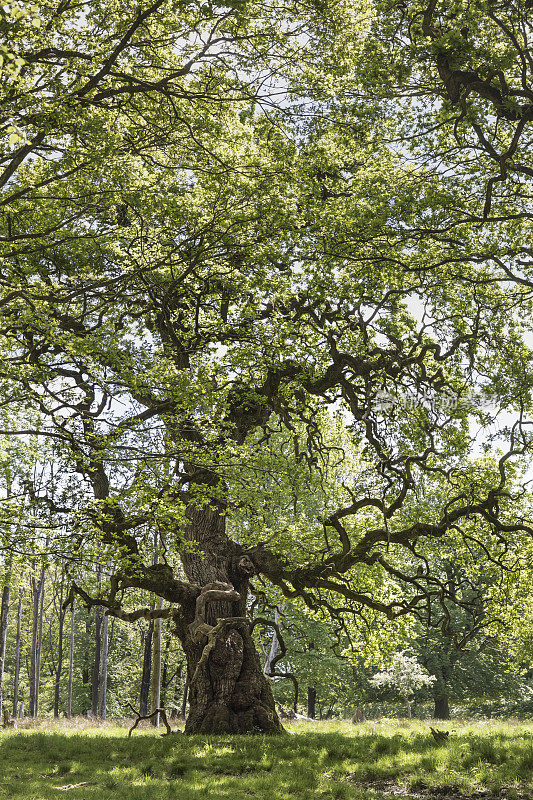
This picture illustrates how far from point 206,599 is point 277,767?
4.84 m

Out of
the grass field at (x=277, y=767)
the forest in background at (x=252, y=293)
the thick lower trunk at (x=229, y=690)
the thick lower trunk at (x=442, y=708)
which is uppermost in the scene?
the forest in background at (x=252, y=293)

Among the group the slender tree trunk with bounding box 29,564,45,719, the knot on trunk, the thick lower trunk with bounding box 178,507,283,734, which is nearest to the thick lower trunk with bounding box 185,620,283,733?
the thick lower trunk with bounding box 178,507,283,734

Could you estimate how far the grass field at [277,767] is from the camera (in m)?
9.62

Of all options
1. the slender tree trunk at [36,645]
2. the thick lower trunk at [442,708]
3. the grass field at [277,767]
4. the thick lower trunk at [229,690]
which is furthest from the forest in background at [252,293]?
the slender tree trunk at [36,645]

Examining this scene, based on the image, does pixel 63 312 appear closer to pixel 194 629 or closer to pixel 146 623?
pixel 194 629

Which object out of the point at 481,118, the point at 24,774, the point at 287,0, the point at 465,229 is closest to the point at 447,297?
the point at 465,229

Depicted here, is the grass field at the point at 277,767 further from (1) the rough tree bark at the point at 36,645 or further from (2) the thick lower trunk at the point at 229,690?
(1) the rough tree bark at the point at 36,645

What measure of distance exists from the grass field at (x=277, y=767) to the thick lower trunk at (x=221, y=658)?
4.80 feet

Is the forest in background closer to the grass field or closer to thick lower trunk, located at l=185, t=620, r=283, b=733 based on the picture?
thick lower trunk, located at l=185, t=620, r=283, b=733

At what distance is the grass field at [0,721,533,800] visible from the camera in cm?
962

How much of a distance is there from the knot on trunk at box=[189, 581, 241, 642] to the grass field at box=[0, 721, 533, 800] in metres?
2.38

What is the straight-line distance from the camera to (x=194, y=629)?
52.3 ft

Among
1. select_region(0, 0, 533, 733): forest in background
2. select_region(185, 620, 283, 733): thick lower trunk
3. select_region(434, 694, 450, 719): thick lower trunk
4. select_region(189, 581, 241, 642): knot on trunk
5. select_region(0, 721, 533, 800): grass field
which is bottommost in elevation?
select_region(434, 694, 450, 719): thick lower trunk

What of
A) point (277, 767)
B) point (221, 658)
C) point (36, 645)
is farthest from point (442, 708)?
point (277, 767)
